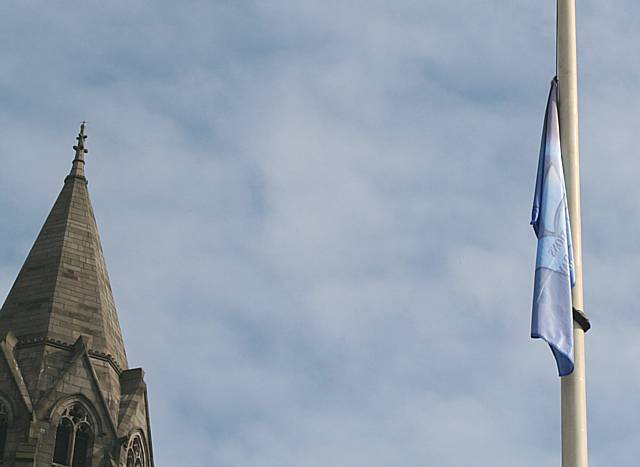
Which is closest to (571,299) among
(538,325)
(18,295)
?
(538,325)

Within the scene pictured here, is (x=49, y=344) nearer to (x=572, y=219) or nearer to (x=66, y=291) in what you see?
(x=66, y=291)

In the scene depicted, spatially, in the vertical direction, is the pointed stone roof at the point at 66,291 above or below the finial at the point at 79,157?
below

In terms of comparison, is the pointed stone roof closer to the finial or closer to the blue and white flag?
the finial

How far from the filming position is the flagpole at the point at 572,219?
24500 mm

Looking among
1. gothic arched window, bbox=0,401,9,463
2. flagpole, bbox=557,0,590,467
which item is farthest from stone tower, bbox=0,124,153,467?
flagpole, bbox=557,0,590,467

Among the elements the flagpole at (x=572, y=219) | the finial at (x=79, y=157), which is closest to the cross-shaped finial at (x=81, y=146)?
the finial at (x=79, y=157)

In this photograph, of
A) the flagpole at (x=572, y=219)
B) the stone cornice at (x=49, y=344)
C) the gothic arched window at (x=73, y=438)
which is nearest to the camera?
the flagpole at (x=572, y=219)

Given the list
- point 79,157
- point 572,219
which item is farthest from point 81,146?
point 572,219

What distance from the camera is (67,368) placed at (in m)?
54.8

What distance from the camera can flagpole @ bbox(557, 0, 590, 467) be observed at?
80.4 feet

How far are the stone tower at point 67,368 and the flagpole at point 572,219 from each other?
29564 millimetres

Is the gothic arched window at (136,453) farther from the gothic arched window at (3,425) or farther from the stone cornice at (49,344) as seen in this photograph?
the gothic arched window at (3,425)

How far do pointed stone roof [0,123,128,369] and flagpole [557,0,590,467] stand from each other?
31.4 meters

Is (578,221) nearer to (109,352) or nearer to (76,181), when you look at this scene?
(109,352)
